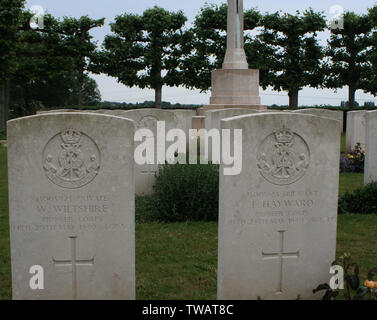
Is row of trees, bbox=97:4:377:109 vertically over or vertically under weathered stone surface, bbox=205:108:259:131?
over

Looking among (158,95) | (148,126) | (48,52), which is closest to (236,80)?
(148,126)

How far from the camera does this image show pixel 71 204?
11.4 feet

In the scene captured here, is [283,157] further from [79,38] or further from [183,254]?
[79,38]

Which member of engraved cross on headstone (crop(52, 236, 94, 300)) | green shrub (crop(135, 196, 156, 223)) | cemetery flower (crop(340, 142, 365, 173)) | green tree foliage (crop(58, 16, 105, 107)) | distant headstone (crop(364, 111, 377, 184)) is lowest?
green shrub (crop(135, 196, 156, 223))

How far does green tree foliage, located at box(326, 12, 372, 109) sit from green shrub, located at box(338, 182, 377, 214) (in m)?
20.9

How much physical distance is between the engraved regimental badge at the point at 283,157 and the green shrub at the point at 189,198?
2558 mm

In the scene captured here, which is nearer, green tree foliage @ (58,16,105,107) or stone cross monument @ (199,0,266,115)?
stone cross monument @ (199,0,266,115)

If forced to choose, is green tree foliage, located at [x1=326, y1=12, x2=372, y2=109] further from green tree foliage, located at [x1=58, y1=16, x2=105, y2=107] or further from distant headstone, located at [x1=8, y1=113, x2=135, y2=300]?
distant headstone, located at [x1=8, y1=113, x2=135, y2=300]

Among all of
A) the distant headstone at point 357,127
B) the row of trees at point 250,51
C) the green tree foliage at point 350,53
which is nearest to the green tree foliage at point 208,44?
the row of trees at point 250,51

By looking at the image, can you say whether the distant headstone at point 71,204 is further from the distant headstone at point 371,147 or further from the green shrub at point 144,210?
the distant headstone at point 371,147

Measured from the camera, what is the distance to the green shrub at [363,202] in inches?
262

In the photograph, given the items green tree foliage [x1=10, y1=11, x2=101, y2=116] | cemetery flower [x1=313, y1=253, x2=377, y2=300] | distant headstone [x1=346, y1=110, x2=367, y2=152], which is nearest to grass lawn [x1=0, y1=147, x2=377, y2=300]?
cemetery flower [x1=313, y1=253, x2=377, y2=300]

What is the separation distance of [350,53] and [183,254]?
80.9 feet

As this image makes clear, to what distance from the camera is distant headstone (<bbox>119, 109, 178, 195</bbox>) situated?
7.36 m
